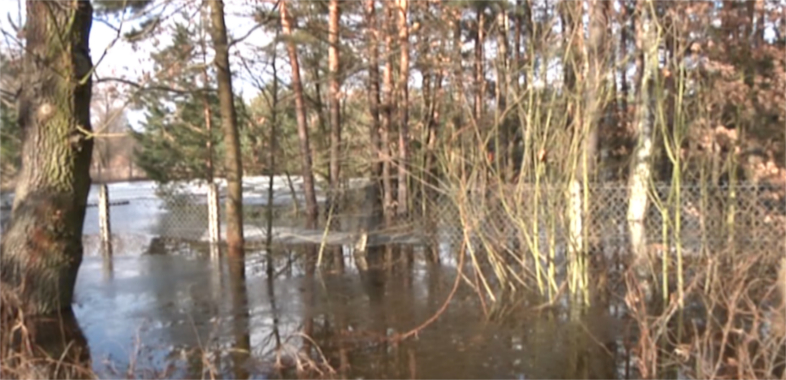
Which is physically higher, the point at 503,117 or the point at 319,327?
the point at 503,117

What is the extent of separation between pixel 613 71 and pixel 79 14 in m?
4.66

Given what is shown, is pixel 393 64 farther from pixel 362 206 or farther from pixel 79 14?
A: pixel 79 14

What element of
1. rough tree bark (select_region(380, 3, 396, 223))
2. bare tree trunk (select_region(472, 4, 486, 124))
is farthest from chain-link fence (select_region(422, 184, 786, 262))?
rough tree bark (select_region(380, 3, 396, 223))

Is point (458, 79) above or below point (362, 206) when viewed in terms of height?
above

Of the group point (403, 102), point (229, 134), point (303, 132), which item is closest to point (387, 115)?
point (403, 102)

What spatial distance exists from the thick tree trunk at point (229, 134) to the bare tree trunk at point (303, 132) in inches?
88.9

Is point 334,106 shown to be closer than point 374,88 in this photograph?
No

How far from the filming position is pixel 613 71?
20.0 ft

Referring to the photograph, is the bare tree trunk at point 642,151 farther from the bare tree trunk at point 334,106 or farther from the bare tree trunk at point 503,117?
the bare tree trunk at point 334,106

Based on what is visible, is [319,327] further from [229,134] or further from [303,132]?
[303,132]

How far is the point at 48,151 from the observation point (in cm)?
611

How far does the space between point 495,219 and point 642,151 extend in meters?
1.64

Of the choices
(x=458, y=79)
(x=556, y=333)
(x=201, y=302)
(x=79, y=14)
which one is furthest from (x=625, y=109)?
(x=79, y=14)

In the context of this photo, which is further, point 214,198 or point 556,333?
point 214,198
